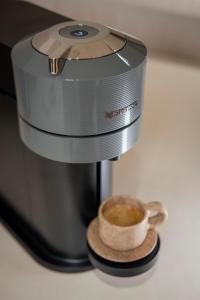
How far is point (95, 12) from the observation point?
1.08m

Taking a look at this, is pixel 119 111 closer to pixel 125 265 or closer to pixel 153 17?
pixel 125 265

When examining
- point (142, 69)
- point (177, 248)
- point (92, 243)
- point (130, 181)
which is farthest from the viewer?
point (130, 181)

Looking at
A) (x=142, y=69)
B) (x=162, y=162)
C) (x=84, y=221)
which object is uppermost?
(x=142, y=69)

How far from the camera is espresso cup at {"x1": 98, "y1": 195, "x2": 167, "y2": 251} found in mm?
575

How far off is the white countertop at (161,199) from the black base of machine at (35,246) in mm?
10

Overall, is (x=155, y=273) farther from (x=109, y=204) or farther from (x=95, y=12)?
(x=95, y=12)

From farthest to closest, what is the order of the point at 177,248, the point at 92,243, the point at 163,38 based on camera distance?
1. the point at 163,38
2. the point at 177,248
3. the point at 92,243

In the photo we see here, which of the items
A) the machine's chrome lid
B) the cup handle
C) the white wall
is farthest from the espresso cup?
the white wall

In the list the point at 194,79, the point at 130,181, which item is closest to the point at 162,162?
the point at 130,181

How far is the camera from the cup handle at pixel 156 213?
604 mm

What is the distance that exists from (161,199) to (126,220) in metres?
0.25

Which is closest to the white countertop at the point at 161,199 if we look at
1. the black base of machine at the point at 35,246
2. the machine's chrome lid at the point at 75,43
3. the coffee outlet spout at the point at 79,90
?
the black base of machine at the point at 35,246

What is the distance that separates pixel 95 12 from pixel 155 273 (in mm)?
663

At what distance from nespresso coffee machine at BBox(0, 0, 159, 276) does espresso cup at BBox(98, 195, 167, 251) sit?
1.1 inches
